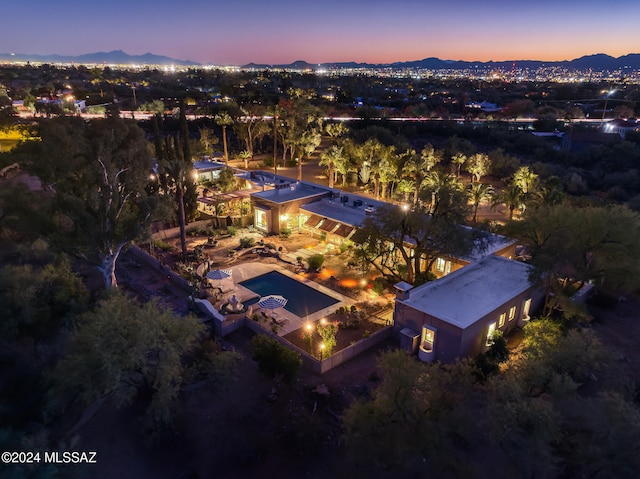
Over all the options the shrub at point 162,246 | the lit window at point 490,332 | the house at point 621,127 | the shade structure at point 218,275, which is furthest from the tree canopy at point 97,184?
the house at point 621,127

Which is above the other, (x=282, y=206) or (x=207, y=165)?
(x=207, y=165)

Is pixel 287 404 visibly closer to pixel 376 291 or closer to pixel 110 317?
pixel 110 317

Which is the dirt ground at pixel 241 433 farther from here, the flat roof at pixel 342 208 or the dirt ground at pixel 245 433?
the flat roof at pixel 342 208

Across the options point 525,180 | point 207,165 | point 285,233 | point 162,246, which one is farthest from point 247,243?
point 525,180

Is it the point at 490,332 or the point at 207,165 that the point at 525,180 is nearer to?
the point at 490,332

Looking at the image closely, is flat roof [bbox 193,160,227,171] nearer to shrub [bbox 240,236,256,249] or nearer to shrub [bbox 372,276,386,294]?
shrub [bbox 240,236,256,249]

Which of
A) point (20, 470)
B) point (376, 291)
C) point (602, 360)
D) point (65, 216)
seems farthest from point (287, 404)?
point (65, 216)
